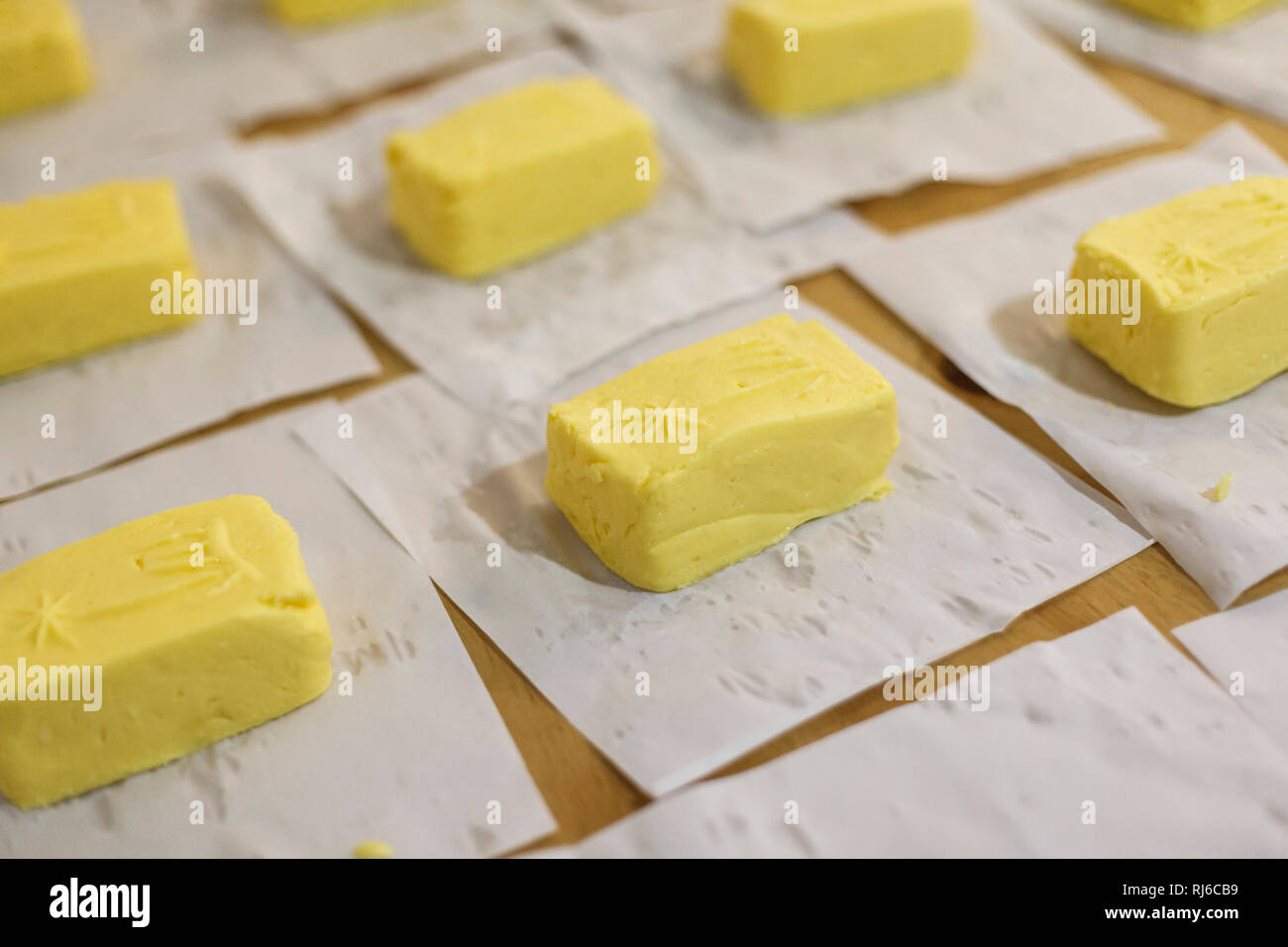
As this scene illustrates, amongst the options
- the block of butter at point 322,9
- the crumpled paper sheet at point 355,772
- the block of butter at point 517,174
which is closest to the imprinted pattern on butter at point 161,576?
the crumpled paper sheet at point 355,772

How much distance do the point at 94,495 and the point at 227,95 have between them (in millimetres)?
1218

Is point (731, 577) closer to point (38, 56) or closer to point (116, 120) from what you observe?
point (116, 120)

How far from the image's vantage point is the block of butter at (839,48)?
2.56 metres

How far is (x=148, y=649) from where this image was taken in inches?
57.0

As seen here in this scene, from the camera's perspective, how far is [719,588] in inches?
67.6

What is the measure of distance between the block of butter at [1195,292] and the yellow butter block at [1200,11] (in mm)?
950

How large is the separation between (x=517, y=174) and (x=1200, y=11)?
5.46 ft

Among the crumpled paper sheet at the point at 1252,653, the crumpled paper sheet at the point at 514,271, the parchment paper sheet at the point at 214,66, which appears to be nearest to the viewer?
the crumpled paper sheet at the point at 1252,653

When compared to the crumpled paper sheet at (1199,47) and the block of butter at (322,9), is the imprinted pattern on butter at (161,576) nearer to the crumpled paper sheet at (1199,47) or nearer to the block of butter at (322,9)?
the block of butter at (322,9)

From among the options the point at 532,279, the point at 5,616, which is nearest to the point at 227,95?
the point at 532,279

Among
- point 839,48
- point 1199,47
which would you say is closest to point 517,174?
point 839,48

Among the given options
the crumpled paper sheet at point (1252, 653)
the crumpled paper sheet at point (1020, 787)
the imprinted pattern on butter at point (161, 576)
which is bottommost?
the crumpled paper sheet at point (1020, 787)
